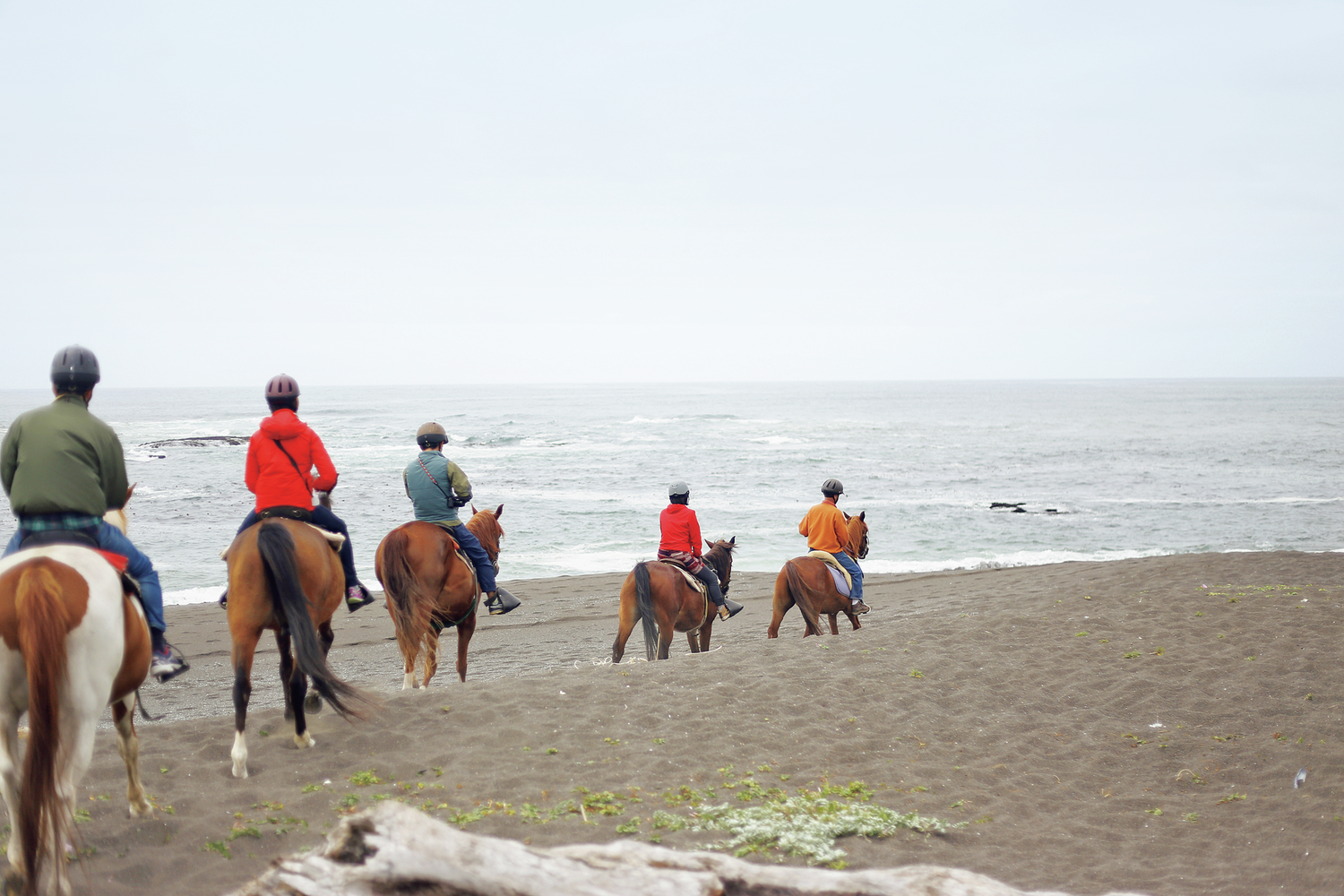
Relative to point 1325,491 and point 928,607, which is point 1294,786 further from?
point 1325,491

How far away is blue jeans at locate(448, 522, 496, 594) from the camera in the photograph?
10031 mm

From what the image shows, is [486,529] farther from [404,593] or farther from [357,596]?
→ [357,596]

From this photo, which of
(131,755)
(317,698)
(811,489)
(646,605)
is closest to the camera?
(131,755)

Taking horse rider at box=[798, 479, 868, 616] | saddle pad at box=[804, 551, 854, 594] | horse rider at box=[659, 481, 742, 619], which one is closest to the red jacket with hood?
horse rider at box=[659, 481, 742, 619]

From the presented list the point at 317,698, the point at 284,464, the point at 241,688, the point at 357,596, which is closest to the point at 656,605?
the point at 357,596

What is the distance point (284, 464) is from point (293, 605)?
1.24 metres

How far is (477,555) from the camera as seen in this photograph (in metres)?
10.2

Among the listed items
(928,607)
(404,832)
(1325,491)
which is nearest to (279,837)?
(404,832)

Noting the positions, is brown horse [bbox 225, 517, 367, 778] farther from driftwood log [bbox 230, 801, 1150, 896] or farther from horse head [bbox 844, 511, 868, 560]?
horse head [bbox 844, 511, 868, 560]

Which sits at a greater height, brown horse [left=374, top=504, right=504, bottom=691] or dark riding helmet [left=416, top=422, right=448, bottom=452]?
dark riding helmet [left=416, top=422, right=448, bottom=452]

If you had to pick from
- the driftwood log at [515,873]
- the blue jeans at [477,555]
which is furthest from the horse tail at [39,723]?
the blue jeans at [477,555]

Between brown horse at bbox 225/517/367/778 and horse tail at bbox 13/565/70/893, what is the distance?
1.97m

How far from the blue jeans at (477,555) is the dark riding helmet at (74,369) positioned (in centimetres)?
492

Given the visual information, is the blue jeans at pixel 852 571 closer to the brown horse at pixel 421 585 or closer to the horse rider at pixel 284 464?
the brown horse at pixel 421 585
